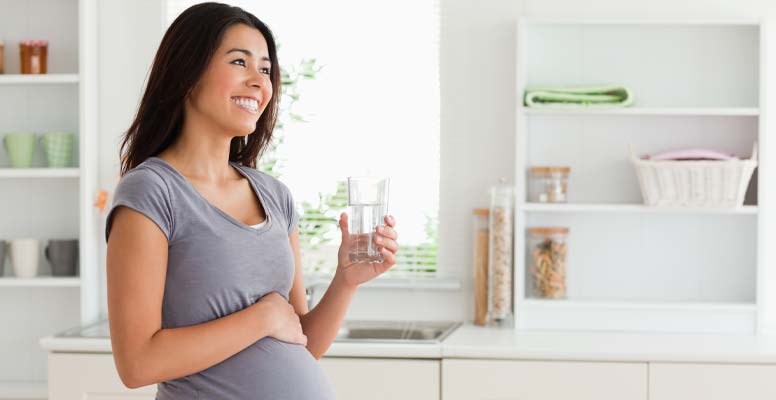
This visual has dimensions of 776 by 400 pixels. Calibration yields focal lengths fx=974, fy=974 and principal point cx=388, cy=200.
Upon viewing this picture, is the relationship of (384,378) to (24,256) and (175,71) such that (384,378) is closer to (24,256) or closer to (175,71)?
(24,256)

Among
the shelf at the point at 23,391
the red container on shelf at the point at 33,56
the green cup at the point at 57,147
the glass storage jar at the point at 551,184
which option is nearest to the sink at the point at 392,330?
the glass storage jar at the point at 551,184

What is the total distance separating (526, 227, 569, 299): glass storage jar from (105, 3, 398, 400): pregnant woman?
5.30ft

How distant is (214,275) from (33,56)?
7.09 ft

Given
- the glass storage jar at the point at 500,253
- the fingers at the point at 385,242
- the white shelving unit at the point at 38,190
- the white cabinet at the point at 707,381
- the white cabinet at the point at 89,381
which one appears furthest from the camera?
the white shelving unit at the point at 38,190

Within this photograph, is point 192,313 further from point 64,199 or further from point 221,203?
point 64,199

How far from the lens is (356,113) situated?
3.42 meters

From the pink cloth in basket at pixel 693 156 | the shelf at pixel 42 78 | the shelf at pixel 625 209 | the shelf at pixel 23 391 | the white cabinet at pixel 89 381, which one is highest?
the shelf at pixel 42 78

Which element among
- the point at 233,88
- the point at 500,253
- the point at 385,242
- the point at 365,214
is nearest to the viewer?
the point at 233,88

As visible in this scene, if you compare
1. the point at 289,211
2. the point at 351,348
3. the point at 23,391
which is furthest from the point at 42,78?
the point at 289,211

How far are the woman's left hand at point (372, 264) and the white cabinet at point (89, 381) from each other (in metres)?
1.36

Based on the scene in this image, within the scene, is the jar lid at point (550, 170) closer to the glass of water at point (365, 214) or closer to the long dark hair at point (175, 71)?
the glass of water at point (365, 214)

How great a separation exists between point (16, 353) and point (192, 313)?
2.30 metres

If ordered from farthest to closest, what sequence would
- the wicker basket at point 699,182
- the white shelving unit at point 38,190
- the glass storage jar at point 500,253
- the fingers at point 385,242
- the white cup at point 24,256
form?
1. the white shelving unit at point 38,190
2. the white cup at point 24,256
3. the glass storage jar at point 500,253
4. the wicker basket at point 699,182
5. the fingers at point 385,242

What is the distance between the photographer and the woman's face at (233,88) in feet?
5.04
